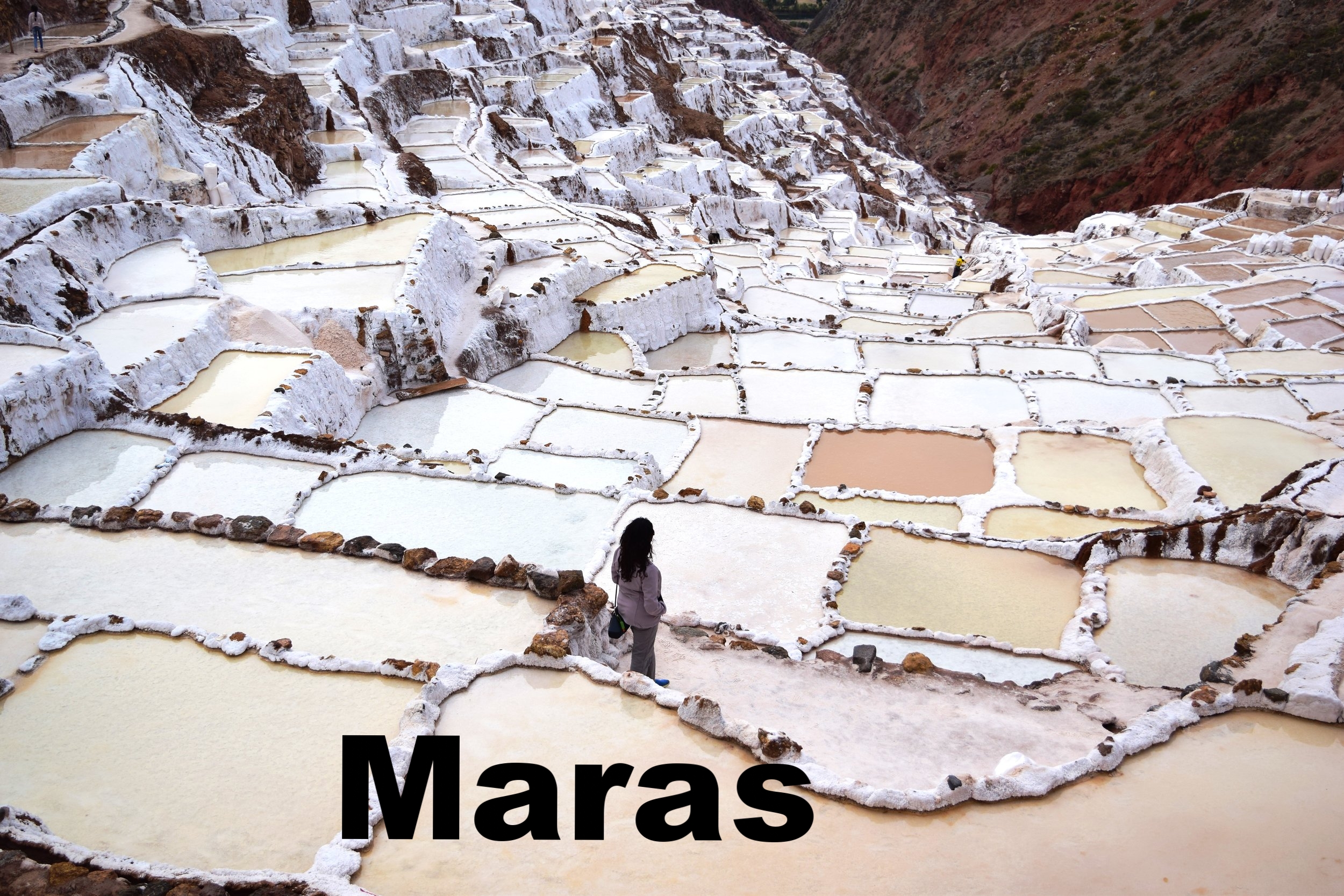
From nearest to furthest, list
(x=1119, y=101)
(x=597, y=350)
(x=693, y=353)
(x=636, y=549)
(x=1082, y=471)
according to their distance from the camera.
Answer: (x=636, y=549) → (x=1082, y=471) → (x=597, y=350) → (x=693, y=353) → (x=1119, y=101)

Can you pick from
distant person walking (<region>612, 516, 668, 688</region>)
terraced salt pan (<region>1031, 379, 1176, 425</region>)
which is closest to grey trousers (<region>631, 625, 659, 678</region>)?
distant person walking (<region>612, 516, 668, 688</region>)

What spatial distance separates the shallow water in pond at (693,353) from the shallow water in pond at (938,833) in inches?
430

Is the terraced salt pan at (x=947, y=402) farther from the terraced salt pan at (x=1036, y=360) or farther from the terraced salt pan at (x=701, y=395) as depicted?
the terraced salt pan at (x=701, y=395)

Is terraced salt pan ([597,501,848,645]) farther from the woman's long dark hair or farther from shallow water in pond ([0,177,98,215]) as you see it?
shallow water in pond ([0,177,98,215])

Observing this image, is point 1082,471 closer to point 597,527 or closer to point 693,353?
point 597,527

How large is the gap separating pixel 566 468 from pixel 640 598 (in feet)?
13.2

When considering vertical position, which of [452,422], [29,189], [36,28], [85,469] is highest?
[36,28]

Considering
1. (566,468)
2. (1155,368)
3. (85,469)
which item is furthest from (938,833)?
(1155,368)

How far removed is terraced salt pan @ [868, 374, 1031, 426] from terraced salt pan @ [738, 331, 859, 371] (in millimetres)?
1671

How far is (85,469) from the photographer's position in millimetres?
7379

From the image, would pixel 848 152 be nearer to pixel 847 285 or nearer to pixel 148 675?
pixel 847 285

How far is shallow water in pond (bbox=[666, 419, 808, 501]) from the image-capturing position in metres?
9.09

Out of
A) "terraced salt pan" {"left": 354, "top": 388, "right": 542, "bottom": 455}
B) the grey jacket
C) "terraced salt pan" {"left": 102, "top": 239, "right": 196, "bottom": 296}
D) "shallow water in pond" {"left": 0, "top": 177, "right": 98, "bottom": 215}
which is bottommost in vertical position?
"terraced salt pan" {"left": 354, "top": 388, "right": 542, "bottom": 455}

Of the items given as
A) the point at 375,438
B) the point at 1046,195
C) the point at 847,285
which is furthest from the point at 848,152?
the point at 375,438
